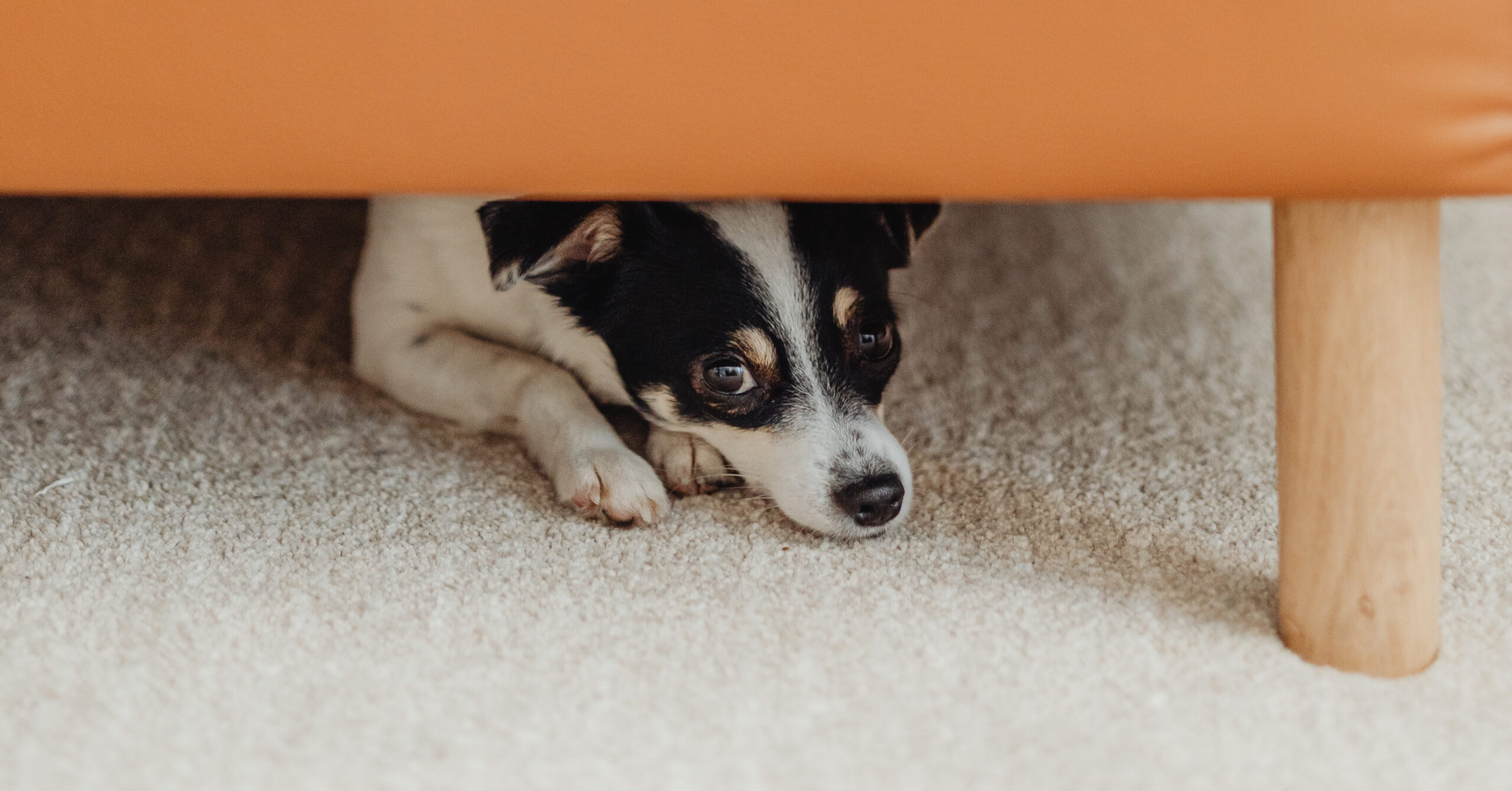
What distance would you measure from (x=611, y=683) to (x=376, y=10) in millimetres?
543

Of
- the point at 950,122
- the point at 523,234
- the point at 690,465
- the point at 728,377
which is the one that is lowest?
the point at 690,465

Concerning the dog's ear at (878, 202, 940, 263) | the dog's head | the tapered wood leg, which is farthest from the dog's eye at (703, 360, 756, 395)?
the tapered wood leg

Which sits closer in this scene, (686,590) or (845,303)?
(686,590)

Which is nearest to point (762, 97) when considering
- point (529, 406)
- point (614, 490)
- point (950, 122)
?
point (950, 122)

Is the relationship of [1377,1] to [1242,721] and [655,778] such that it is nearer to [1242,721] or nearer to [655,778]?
[1242,721]

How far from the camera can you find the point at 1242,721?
896 mm

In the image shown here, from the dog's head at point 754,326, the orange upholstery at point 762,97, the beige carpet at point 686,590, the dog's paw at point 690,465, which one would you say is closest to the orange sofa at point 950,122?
the orange upholstery at point 762,97

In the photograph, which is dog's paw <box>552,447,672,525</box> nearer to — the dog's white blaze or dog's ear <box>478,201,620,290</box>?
the dog's white blaze

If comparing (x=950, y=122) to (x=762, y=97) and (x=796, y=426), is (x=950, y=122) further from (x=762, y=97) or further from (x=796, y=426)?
(x=796, y=426)

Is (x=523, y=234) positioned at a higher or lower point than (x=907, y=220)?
higher

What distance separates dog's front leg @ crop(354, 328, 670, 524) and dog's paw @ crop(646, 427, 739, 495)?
0.03 meters

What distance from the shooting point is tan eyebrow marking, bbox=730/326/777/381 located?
123 centimetres

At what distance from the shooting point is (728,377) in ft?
4.09

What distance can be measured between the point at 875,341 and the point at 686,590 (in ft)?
Result: 1.21
